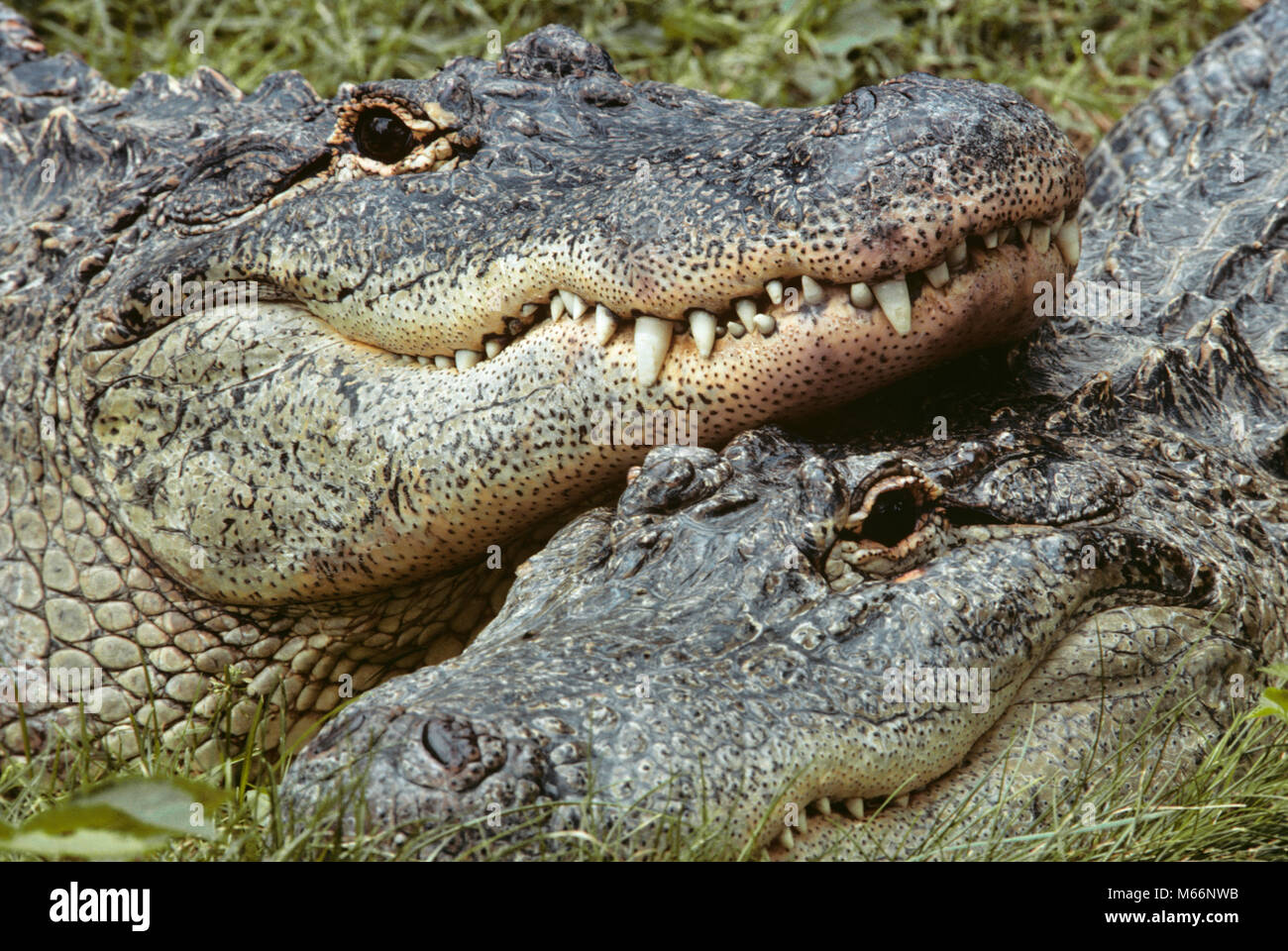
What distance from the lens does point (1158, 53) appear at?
23.9 ft

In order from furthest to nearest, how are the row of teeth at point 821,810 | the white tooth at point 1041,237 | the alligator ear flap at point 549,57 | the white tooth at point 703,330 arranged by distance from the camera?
the alligator ear flap at point 549,57
the white tooth at point 1041,237
the white tooth at point 703,330
the row of teeth at point 821,810

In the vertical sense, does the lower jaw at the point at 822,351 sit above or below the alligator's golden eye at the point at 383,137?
below

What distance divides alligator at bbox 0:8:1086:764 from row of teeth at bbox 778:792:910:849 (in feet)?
3.07

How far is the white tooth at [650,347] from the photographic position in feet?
10.1

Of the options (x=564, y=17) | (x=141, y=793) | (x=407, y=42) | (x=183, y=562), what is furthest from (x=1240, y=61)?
(x=141, y=793)

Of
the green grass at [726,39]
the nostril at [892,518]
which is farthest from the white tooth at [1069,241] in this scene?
the green grass at [726,39]

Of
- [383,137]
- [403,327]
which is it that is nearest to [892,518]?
[403,327]

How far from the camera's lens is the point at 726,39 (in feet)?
23.7

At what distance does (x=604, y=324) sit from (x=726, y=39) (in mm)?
4553

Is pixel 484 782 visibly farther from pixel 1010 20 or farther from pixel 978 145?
pixel 1010 20

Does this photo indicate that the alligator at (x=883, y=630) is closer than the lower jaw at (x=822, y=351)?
Yes

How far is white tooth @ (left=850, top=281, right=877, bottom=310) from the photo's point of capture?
2900mm

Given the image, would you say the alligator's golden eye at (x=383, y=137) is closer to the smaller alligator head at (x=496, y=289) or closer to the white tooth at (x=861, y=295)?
the smaller alligator head at (x=496, y=289)
